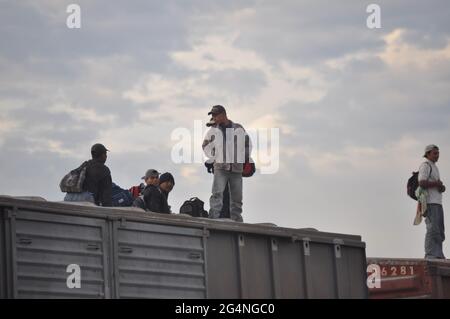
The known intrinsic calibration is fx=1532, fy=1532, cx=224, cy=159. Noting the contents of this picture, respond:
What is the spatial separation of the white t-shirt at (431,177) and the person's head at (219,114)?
3.88 meters

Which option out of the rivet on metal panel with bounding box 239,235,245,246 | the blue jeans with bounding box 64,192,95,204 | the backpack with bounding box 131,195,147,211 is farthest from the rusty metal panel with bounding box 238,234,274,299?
the blue jeans with bounding box 64,192,95,204

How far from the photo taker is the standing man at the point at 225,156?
2180 cm

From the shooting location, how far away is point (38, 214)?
1698cm

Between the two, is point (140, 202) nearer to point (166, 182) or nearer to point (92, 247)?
point (166, 182)

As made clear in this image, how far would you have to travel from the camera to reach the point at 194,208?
21.6 metres

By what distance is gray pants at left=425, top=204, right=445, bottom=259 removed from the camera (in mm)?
23891

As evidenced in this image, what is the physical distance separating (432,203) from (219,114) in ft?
13.8

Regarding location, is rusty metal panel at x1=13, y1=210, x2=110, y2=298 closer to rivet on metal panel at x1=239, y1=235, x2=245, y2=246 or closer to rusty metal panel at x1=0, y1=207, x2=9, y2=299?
rusty metal panel at x1=0, y1=207, x2=9, y2=299

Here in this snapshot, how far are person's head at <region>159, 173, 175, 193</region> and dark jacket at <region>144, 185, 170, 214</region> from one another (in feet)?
1.62

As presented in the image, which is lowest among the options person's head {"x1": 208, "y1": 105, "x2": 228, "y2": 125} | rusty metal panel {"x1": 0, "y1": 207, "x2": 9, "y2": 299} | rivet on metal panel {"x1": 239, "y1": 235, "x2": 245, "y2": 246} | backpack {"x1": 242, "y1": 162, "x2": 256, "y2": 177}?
rusty metal panel {"x1": 0, "y1": 207, "x2": 9, "y2": 299}

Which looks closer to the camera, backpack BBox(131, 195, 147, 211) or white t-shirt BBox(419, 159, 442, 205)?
backpack BBox(131, 195, 147, 211)

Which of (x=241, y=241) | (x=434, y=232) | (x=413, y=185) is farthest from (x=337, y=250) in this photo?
(x=413, y=185)
